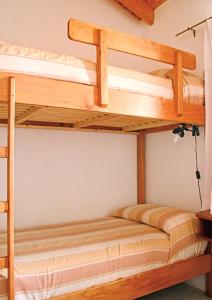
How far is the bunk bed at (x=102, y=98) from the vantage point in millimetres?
1410

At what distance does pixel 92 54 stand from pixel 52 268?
89.9 inches

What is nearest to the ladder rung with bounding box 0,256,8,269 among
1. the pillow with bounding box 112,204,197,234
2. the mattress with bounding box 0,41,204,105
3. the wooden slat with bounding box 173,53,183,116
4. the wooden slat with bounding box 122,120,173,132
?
the mattress with bounding box 0,41,204,105

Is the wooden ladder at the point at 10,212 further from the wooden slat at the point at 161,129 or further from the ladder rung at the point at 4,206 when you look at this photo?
the wooden slat at the point at 161,129

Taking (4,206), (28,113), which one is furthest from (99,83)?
(4,206)

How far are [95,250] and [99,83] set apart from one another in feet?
3.59

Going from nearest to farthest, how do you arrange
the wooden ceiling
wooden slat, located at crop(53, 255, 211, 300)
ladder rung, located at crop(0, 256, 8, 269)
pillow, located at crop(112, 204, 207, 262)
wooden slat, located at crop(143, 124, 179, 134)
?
1. ladder rung, located at crop(0, 256, 8, 269)
2. wooden slat, located at crop(53, 255, 211, 300)
3. pillow, located at crop(112, 204, 207, 262)
4. wooden slat, located at crop(143, 124, 179, 134)
5. the wooden ceiling

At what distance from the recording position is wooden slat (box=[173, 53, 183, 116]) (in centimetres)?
199

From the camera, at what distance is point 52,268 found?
1.58m

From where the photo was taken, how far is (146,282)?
6.25ft

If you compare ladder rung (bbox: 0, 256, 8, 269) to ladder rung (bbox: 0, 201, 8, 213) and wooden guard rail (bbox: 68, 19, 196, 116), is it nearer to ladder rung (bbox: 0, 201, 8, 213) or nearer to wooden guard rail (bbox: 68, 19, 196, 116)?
ladder rung (bbox: 0, 201, 8, 213)

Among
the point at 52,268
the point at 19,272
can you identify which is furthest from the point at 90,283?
the point at 19,272

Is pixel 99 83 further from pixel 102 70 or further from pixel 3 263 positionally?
pixel 3 263

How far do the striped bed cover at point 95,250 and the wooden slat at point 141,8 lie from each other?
2204mm

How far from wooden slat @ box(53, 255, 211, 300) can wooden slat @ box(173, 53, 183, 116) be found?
118 cm
